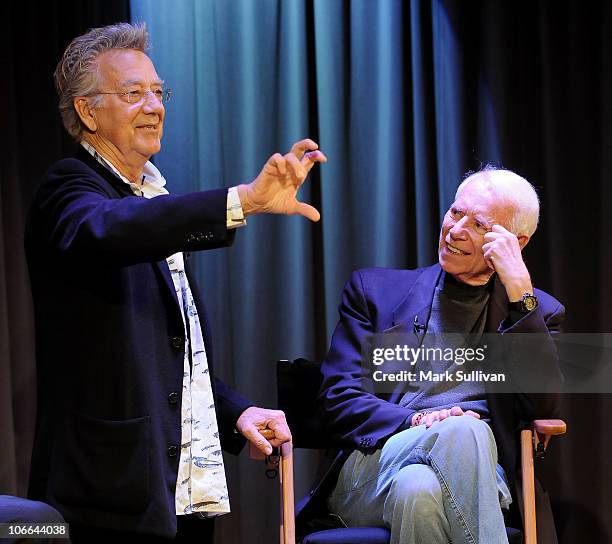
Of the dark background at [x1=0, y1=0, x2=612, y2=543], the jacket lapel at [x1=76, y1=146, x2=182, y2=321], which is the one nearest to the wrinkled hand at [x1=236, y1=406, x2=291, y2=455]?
the jacket lapel at [x1=76, y1=146, x2=182, y2=321]

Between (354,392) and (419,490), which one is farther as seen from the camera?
(354,392)

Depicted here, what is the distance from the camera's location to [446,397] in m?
2.78

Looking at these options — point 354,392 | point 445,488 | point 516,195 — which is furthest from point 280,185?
point 516,195

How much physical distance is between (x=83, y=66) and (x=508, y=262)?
4.15ft

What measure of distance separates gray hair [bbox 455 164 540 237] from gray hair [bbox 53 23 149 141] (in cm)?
118

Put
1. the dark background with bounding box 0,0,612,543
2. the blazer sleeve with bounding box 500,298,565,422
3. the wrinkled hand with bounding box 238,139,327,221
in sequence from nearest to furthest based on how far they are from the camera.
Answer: the wrinkled hand with bounding box 238,139,327,221, the blazer sleeve with bounding box 500,298,565,422, the dark background with bounding box 0,0,612,543

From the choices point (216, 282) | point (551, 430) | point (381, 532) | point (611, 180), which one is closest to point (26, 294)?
point (216, 282)

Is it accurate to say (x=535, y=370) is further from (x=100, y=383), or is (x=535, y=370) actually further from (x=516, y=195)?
(x=100, y=383)

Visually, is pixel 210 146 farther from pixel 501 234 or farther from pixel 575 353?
pixel 575 353

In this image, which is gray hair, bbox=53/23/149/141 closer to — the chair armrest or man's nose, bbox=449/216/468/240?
man's nose, bbox=449/216/468/240

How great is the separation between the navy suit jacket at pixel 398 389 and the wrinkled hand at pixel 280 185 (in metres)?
1.03

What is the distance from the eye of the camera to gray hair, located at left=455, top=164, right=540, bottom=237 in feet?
9.63

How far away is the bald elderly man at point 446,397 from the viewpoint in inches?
91.0

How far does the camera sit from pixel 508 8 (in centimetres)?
346
